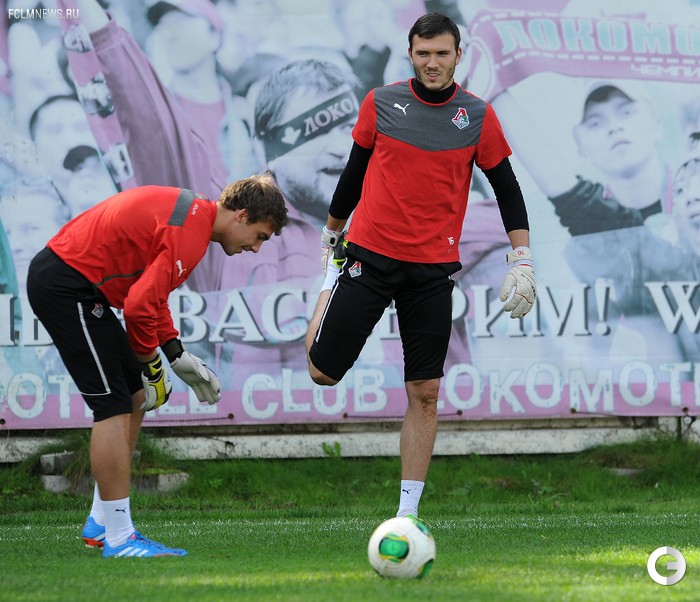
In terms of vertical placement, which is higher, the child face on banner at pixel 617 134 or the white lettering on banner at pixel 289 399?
the child face on banner at pixel 617 134

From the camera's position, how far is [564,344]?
29.6 ft

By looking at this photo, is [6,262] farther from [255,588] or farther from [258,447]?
[255,588]

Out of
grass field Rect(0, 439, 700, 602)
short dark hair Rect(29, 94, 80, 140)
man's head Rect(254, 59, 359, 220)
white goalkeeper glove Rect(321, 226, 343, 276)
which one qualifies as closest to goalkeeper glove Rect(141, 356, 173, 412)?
grass field Rect(0, 439, 700, 602)

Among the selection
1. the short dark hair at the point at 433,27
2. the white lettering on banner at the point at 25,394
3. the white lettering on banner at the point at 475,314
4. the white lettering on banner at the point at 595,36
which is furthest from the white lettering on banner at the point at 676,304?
the white lettering on banner at the point at 25,394

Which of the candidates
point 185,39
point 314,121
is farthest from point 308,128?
point 185,39

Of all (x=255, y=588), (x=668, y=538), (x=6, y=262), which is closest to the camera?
(x=255, y=588)

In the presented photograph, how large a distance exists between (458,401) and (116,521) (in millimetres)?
4433

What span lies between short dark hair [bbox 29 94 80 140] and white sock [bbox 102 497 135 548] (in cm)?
475

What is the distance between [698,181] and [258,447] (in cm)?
411

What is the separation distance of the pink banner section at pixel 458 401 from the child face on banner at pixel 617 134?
169 centimetres

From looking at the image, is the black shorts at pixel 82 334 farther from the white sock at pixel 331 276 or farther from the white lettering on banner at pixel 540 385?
the white lettering on banner at pixel 540 385

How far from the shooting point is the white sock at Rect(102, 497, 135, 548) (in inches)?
196

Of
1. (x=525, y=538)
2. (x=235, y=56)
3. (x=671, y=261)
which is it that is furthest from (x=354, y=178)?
(x=671, y=261)

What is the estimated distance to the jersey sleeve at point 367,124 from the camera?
5.87 m
